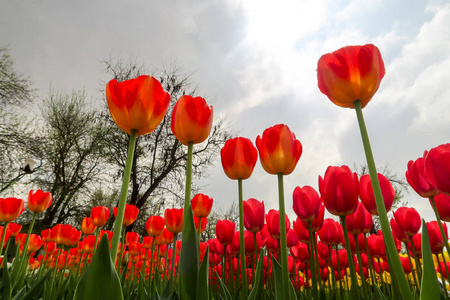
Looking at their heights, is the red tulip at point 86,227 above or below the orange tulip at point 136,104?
below

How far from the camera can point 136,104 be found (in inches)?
28.6

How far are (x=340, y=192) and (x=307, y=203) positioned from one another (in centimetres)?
33

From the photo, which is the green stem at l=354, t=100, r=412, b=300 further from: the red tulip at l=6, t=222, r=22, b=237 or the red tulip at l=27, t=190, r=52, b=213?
the red tulip at l=6, t=222, r=22, b=237

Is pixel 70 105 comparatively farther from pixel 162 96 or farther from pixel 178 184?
pixel 162 96

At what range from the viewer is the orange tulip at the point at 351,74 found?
0.72 m

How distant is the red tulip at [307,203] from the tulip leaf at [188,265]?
70 cm

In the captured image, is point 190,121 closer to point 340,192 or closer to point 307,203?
point 340,192

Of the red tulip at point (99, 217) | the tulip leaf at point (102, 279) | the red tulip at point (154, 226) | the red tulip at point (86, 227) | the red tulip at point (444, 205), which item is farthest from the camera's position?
the red tulip at point (86, 227)

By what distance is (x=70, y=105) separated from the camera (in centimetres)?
1525

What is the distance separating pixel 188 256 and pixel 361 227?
972 mm

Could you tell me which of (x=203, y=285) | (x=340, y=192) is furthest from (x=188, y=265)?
(x=340, y=192)

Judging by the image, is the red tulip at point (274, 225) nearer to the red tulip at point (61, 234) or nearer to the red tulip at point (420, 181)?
the red tulip at point (420, 181)

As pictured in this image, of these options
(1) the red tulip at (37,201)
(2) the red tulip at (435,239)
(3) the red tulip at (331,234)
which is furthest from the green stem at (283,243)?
(1) the red tulip at (37,201)

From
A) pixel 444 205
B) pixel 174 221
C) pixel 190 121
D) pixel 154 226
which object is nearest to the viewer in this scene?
pixel 190 121
